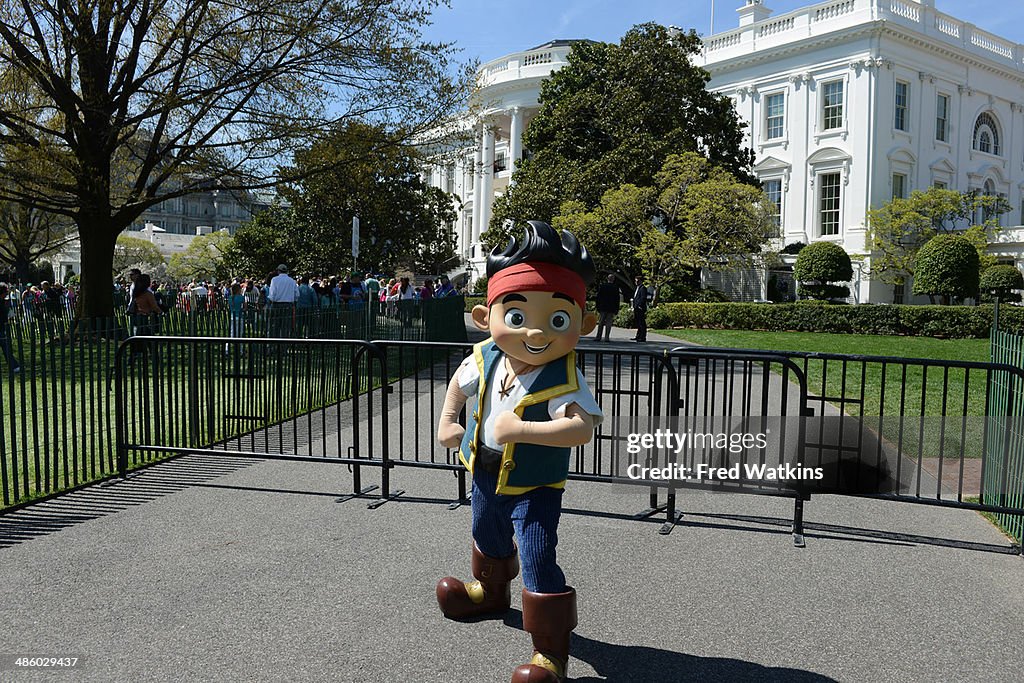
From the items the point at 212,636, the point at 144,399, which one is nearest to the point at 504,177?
the point at 144,399

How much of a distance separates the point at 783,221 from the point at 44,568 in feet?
149

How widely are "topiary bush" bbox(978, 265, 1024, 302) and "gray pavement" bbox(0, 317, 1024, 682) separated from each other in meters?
29.6

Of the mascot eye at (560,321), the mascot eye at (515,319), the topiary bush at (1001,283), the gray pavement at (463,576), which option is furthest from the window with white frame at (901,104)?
the mascot eye at (515,319)

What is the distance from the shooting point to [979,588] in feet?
15.5

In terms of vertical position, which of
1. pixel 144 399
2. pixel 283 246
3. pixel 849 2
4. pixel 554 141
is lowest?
pixel 144 399

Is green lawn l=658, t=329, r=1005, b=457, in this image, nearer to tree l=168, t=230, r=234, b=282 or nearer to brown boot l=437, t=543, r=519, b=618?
brown boot l=437, t=543, r=519, b=618

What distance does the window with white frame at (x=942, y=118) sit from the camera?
151 feet

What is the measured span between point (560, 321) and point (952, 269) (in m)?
→ 29.9

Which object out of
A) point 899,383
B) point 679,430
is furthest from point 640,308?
point 679,430

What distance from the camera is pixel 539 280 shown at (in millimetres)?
3768

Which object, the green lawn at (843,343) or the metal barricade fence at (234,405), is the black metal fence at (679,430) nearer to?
the metal barricade fence at (234,405)

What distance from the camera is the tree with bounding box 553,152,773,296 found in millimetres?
28969

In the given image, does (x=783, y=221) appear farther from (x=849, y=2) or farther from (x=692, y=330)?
(x=692, y=330)

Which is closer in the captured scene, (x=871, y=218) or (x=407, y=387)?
(x=407, y=387)
